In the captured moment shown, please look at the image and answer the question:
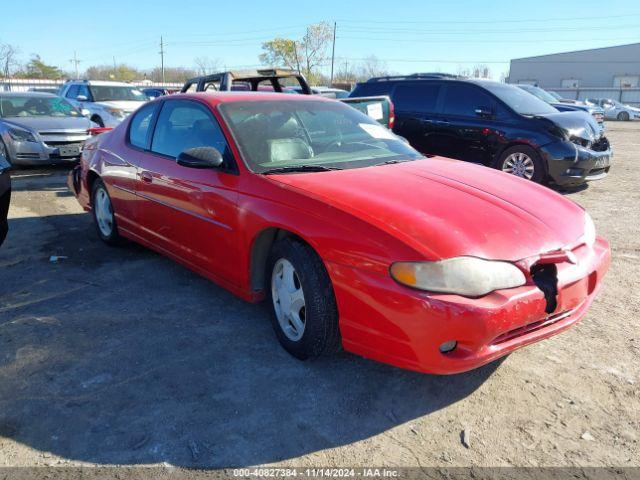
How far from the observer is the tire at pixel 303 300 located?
9.11 ft

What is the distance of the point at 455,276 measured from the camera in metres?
2.38

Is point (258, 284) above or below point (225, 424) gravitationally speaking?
above

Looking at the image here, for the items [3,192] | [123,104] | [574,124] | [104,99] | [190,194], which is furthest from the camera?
[104,99]

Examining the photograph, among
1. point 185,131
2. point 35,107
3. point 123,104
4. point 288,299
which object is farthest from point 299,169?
point 123,104

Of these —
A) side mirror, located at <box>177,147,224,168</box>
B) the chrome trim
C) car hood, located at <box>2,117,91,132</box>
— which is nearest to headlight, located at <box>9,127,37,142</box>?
car hood, located at <box>2,117,91,132</box>

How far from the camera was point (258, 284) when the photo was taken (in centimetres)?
339

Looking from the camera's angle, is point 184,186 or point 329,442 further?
point 184,186

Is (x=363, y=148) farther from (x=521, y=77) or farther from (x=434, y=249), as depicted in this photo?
(x=521, y=77)

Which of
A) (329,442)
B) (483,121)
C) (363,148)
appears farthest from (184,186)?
(483,121)

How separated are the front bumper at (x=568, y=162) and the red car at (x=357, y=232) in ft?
14.4

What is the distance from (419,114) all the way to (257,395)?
290 inches

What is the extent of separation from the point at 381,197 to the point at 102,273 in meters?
2.89

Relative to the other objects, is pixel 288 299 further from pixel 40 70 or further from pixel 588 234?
pixel 40 70

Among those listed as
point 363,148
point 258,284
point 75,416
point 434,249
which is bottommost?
point 75,416
